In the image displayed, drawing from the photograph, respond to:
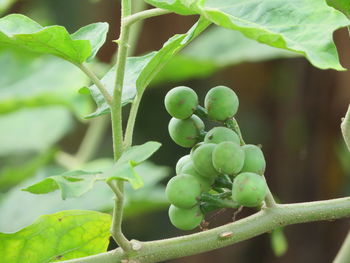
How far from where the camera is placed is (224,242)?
82 centimetres

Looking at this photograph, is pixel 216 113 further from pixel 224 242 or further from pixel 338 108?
pixel 338 108

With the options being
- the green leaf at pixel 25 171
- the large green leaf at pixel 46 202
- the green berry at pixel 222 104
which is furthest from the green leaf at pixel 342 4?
the green leaf at pixel 25 171

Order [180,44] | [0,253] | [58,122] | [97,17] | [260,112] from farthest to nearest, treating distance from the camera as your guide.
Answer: [97,17], [260,112], [58,122], [0,253], [180,44]

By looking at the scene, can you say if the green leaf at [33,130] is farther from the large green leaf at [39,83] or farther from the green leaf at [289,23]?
the green leaf at [289,23]

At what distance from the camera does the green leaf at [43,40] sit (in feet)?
2.65

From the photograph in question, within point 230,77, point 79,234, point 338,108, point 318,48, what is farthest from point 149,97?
point 318,48

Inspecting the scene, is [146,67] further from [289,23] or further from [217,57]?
[217,57]

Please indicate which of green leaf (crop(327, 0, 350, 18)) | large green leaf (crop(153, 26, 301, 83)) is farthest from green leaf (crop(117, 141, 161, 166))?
large green leaf (crop(153, 26, 301, 83))

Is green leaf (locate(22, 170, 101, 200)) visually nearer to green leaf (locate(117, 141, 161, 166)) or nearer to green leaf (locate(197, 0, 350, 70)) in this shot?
green leaf (locate(117, 141, 161, 166))

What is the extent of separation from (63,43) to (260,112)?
257 centimetres

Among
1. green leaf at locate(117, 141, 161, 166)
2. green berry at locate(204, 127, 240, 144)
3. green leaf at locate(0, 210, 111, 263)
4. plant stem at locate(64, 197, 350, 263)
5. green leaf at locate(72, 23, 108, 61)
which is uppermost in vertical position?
green leaf at locate(72, 23, 108, 61)

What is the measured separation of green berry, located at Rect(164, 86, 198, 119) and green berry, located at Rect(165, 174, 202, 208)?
3.3 inches

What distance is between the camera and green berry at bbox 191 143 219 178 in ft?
2.73

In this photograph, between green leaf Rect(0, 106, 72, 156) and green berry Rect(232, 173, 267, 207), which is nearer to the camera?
green berry Rect(232, 173, 267, 207)
